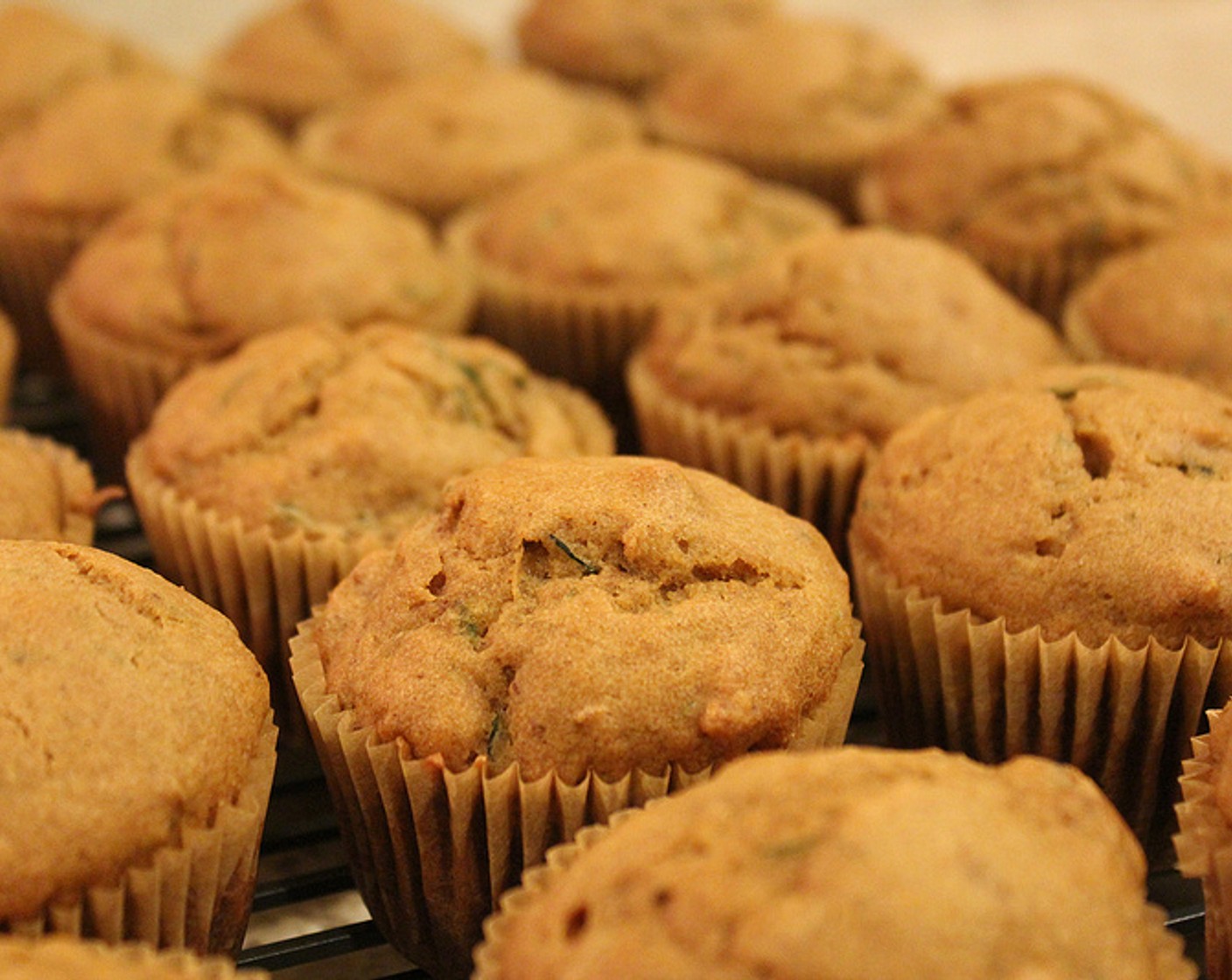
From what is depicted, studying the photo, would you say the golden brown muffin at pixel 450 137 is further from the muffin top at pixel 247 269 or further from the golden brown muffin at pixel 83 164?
the muffin top at pixel 247 269

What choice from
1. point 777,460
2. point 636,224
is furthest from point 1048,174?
point 777,460

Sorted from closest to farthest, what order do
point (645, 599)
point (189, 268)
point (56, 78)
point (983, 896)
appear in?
1. point (983, 896)
2. point (645, 599)
3. point (189, 268)
4. point (56, 78)

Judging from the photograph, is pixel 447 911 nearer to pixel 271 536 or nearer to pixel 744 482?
pixel 271 536

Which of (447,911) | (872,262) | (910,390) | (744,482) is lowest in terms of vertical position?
(447,911)

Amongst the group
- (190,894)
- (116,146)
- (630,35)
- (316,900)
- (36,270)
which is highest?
(630,35)

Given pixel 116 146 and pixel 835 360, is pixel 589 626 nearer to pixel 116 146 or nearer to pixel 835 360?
pixel 835 360

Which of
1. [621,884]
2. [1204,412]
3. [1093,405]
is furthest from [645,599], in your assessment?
[1204,412]

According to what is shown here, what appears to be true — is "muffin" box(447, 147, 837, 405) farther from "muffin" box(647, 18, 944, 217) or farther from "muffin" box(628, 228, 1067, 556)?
"muffin" box(647, 18, 944, 217)
